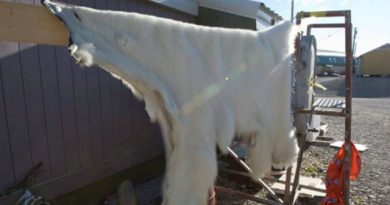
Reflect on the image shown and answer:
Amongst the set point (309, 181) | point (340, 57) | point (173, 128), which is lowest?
point (309, 181)

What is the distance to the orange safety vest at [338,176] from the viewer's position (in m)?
2.64

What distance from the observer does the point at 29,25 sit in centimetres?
113

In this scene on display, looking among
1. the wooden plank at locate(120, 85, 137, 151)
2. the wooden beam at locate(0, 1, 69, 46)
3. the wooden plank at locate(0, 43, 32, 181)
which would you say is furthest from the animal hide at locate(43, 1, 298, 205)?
the wooden plank at locate(120, 85, 137, 151)

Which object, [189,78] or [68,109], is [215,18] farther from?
[189,78]

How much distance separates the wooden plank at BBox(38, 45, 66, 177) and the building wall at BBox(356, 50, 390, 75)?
1025 inches

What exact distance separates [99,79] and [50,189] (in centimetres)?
119

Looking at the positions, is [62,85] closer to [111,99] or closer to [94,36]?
A: [111,99]

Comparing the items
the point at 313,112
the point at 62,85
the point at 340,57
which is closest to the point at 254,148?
the point at 313,112

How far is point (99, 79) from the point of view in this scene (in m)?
3.35

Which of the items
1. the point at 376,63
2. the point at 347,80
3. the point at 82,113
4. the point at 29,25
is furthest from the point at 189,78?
the point at 376,63

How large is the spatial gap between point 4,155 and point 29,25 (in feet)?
5.82

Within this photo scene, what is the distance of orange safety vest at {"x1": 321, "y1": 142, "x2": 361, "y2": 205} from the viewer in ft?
8.68

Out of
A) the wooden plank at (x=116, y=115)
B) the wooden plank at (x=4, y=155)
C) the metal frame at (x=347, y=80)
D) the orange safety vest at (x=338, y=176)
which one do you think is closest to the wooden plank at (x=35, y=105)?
the wooden plank at (x=4, y=155)

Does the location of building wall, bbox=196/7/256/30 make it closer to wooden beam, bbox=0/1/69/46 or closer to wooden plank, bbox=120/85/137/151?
wooden plank, bbox=120/85/137/151
